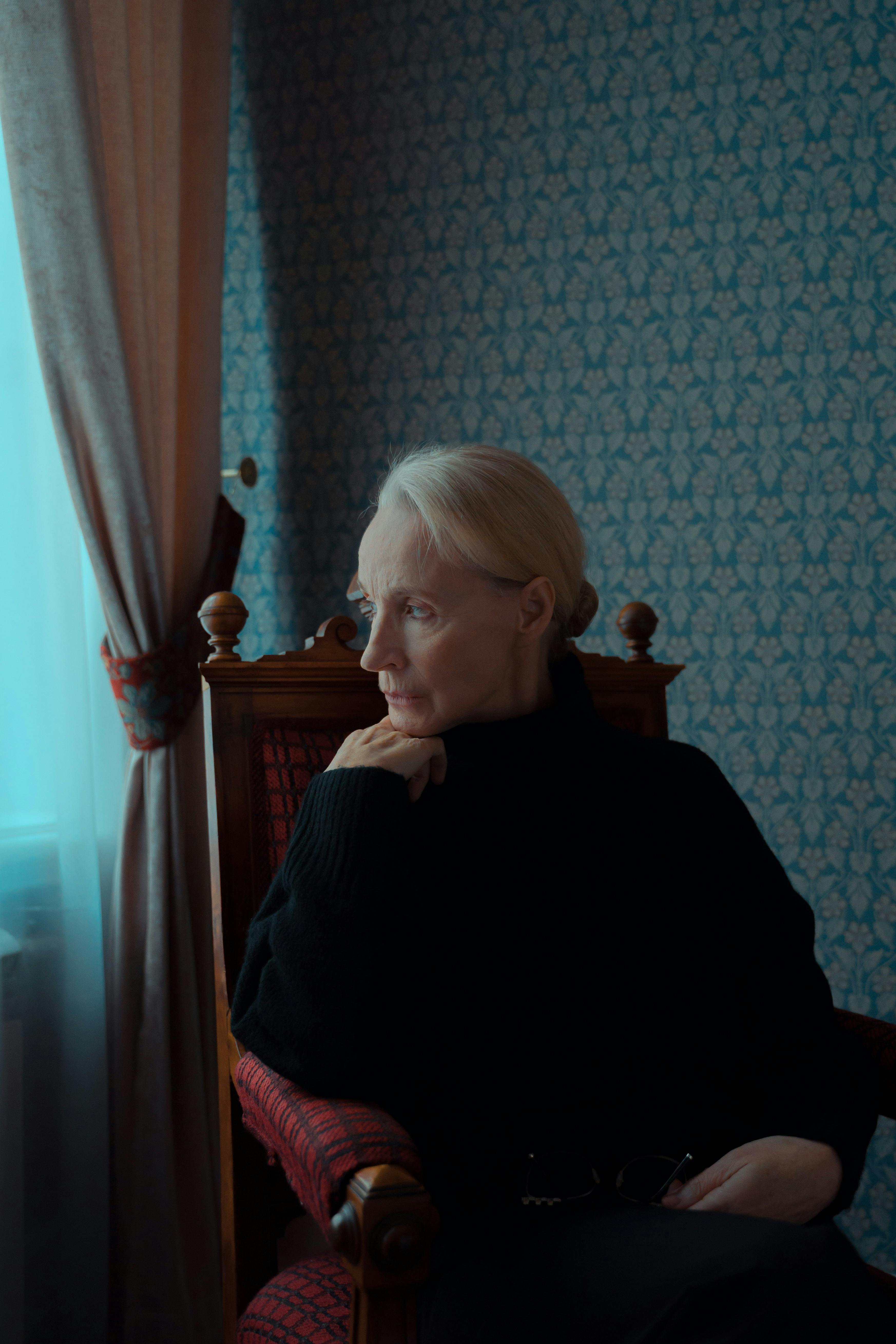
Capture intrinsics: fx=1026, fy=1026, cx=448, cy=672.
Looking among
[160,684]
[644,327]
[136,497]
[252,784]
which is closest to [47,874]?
[160,684]

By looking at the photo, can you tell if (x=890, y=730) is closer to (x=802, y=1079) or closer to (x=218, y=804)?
(x=802, y=1079)

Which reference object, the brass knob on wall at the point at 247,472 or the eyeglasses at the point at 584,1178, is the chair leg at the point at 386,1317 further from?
the brass knob on wall at the point at 247,472

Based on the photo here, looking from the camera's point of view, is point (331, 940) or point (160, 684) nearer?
point (331, 940)

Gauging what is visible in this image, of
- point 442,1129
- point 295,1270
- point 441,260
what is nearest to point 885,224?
point 441,260

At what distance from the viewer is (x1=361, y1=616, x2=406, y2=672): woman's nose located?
1.24 metres

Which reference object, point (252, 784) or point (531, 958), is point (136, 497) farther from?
point (531, 958)

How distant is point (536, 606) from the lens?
51.0 inches

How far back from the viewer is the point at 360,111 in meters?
2.38

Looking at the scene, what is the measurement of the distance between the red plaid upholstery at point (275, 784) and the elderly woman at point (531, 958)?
0.25 meters

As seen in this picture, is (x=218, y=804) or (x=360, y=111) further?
(x=360, y=111)

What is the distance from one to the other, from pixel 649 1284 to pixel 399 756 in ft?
1.88

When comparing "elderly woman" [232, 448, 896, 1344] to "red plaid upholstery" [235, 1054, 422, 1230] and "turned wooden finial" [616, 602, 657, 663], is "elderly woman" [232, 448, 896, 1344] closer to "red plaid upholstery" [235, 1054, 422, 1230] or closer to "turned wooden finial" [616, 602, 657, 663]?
"red plaid upholstery" [235, 1054, 422, 1230]

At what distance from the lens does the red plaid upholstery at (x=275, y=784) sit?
1.47 meters

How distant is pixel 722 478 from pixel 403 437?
2.39ft
